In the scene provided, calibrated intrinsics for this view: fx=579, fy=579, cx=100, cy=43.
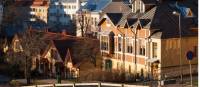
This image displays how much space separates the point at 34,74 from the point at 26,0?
7138 centimetres

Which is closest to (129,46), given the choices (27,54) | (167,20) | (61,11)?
(167,20)

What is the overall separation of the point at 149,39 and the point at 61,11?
66.2 metres

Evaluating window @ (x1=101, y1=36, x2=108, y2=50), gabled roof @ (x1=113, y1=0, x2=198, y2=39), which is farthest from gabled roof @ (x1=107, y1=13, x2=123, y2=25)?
window @ (x1=101, y1=36, x2=108, y2=50)

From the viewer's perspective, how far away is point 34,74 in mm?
45812

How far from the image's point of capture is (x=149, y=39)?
37.6 metres

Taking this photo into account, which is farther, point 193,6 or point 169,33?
point 193,6

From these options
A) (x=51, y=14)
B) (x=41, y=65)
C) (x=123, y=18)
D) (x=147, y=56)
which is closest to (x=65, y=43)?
(x=41, y=65)

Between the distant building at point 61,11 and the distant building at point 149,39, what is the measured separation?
55754 mm

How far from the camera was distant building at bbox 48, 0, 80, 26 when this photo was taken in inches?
3895

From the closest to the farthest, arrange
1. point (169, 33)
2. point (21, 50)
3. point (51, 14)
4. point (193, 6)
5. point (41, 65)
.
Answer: point (169, 33) → point (193, 6) → point (21, 50) → point (41, 65) → point (51, 14)

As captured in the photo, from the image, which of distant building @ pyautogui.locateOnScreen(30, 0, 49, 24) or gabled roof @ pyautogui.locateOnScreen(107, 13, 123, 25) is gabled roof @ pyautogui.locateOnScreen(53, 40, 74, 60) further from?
distant building @ pyautogui.locateOnScreen(30, 0, 49, 24)

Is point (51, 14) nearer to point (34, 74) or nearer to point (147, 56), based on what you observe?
point (34, 74)

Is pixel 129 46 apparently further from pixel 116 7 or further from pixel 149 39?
pixel 116 7

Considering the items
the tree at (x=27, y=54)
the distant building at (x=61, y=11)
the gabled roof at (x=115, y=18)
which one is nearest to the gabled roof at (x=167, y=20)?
the gabled roof at (x=115, y=18)
